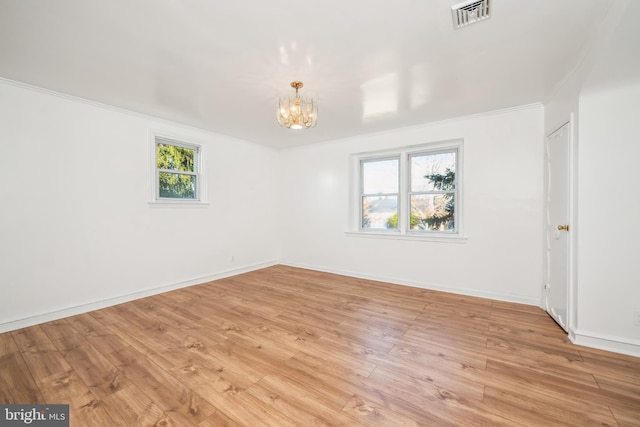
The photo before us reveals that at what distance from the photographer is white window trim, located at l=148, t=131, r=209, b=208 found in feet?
12.3

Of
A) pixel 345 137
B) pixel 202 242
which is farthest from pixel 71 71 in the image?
pixel 345 137

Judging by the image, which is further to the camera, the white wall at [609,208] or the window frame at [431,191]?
the window frame at [431,191]

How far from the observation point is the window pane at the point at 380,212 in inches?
183

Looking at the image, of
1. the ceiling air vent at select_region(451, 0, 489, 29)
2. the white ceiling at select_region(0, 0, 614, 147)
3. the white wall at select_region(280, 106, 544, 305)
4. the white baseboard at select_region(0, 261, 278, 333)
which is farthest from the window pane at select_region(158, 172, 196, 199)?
the ceiling air vent at select_region(451, 0, 489, 29)

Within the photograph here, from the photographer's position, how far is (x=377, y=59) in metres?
2.30

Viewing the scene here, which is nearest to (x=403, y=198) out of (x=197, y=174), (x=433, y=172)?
(x=433, y=172)

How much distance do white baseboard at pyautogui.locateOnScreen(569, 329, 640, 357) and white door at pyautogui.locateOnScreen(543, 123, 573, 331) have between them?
0.19 metres

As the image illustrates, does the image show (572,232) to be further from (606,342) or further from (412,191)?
(412,191)

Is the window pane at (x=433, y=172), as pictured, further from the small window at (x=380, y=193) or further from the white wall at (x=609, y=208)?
the white wall at (x=609, y=208)

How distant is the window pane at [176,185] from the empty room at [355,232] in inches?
1.3

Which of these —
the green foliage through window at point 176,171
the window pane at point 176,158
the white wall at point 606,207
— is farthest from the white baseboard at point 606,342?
the window pane at point 176,158

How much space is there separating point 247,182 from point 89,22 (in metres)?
3.42

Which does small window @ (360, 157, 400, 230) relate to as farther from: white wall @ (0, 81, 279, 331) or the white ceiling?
white wall @ (0, 81, 279, 331)

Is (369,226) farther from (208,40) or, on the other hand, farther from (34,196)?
(34,196)
